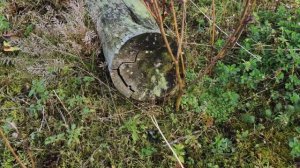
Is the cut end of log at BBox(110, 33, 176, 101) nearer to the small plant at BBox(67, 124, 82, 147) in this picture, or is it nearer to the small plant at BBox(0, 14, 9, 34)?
the small plant at BBox(67, 124, 82, 147)

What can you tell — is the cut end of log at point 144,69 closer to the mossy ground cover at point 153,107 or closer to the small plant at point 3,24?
the mossy ground cover at point 153,107

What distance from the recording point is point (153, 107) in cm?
320

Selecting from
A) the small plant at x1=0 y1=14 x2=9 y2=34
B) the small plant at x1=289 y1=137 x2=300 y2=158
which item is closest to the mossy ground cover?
the small plant at x1=289 y1=137 x2=300 y2=158

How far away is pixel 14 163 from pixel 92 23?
5.25 ft

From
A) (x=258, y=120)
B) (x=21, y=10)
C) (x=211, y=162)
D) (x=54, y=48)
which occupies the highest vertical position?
(x=21, y=10)

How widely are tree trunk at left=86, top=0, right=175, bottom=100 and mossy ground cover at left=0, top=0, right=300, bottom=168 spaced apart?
0.59 feet

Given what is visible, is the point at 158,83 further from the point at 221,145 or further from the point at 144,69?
the point at 221,145

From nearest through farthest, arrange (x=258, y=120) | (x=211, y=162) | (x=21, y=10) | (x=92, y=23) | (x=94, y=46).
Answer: (x=211, y=162) → (x=258, y=120) → (x=94, y=46) → (x=92, y=23) → (x=21, y=10)

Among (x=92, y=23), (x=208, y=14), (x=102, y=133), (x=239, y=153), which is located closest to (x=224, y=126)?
(x=239, y=153)

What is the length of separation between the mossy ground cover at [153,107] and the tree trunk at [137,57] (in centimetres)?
18

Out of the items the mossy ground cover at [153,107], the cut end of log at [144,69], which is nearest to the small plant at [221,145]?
the mossy ground cover at [153,107]

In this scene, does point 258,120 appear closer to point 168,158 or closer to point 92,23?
point 168,158

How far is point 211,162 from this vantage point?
9.67ft

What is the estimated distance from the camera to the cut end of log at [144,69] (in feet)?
9.76
